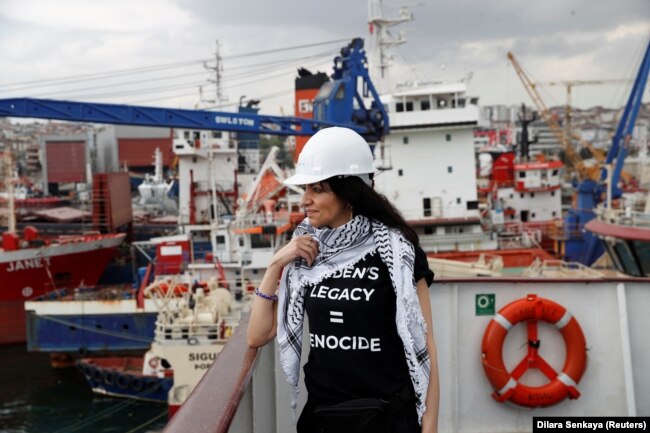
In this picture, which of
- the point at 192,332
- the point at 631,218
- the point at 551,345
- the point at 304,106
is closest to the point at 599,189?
the point at 304,106

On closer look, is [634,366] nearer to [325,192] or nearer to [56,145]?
[325,192]

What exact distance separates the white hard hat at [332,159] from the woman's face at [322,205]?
0.05 metres

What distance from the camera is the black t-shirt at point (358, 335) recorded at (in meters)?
1.91

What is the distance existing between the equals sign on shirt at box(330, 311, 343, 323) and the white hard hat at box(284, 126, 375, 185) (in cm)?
38

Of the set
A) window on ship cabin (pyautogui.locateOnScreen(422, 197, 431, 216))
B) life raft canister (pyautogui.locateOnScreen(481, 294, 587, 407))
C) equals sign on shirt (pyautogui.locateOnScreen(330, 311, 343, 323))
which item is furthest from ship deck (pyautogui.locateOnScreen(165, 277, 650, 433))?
window on ship cabin (pyautogui.locateOnScreen(422, 197, 431, 216))

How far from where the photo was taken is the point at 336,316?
191cm

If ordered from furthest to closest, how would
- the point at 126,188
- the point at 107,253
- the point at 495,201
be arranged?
the point at 126,188
the point at 495,201
the point at 107,253

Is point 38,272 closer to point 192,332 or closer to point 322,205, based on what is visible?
point 192,332

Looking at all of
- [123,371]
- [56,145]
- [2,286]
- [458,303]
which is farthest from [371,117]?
[56,145]

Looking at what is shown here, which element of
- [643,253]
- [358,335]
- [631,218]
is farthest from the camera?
[631,218]

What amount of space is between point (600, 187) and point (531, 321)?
2756 cm

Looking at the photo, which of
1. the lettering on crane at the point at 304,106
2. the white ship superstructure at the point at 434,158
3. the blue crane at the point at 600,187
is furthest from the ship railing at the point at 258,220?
the blue crane at the point at 600,187

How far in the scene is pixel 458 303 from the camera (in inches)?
169

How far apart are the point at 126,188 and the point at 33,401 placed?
17918 millimetres
